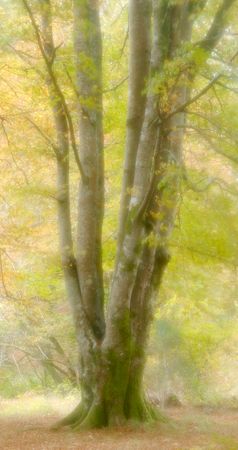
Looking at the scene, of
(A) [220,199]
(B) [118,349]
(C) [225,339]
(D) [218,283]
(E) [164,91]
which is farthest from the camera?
(C) [225,339]

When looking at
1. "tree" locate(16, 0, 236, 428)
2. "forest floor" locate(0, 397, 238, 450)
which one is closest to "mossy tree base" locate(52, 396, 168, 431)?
"tree" locate(16, 0, 236, 428)

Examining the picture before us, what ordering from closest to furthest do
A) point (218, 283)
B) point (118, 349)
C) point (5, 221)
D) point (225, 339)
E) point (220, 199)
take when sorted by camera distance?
point (118, 349)
point (220, 199)
point (5, 221)
point (218, 283)
point (225, 339)

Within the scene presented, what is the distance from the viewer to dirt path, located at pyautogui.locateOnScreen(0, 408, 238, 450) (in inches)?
242

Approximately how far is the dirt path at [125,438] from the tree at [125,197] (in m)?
0.43

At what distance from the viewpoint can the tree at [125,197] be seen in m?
7.25

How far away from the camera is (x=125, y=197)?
8.24 metres

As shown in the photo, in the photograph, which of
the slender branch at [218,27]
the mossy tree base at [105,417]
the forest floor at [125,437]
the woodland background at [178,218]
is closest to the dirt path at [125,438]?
the forest floor at [125,437]

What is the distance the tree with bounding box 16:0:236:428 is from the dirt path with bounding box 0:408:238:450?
1.43 feet

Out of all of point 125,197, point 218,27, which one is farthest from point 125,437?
point 218,27

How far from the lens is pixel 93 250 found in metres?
8.39

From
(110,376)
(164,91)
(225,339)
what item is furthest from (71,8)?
(225,339)

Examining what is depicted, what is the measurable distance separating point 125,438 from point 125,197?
353 cm

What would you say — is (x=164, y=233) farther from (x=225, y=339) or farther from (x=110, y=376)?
(x=225, y=339)

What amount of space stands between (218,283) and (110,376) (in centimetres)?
406
